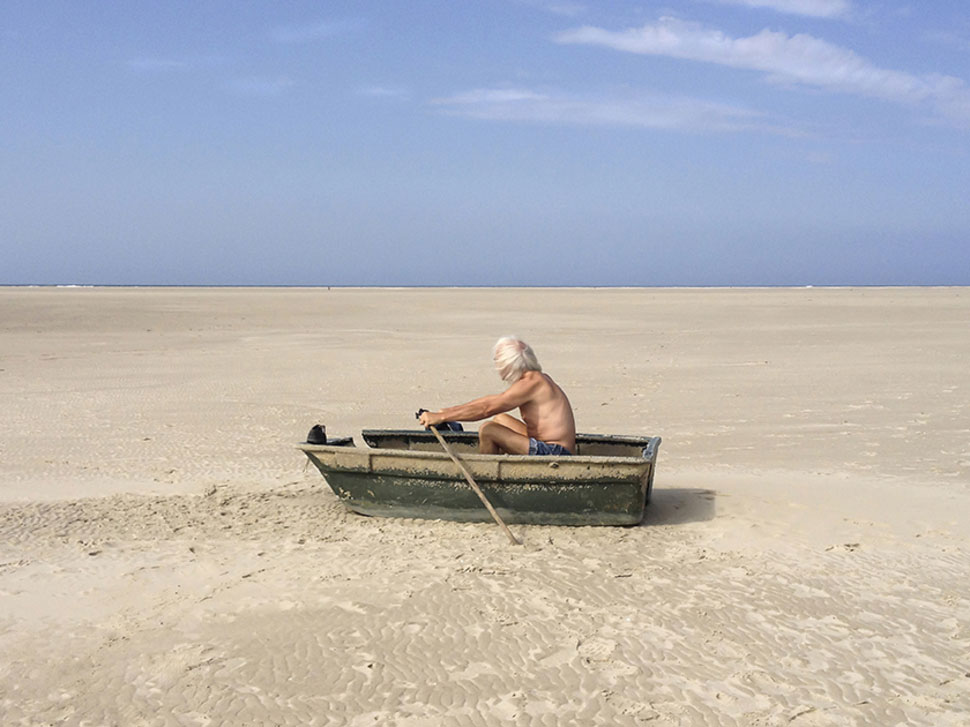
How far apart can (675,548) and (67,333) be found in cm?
2036

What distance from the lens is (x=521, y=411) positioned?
702cm

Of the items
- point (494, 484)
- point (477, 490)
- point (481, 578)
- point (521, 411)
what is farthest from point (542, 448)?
point (481, 578)

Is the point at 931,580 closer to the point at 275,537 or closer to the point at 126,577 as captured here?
the point at 275,537

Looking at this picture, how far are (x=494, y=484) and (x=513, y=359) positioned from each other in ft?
2.90

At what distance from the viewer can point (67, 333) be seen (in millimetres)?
23609

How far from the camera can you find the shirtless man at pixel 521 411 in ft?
23.0

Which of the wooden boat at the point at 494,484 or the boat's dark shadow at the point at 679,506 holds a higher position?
the wooden boat at the point at 494,484

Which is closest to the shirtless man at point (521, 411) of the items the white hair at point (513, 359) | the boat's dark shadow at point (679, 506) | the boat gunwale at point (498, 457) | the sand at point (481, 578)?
the white hair at point (513, 359)

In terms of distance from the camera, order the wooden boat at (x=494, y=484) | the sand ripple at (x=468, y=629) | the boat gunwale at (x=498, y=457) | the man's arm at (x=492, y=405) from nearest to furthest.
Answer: the sand ripple at (x=468, y=629), the boat gunwale at (x=498, y=457), the wooden boat at (x=494, y=484), the man's arm at (x=492, y=405)

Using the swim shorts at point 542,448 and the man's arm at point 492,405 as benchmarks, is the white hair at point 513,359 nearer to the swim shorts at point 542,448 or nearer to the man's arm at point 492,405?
the man's arm at point 492,405

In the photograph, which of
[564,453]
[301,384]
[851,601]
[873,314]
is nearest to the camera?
[851,601]

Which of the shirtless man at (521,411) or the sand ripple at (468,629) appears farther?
the shirtless man at (521,411)

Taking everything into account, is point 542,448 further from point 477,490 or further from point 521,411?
point 477,490

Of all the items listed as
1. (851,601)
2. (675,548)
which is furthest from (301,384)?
(851,601)
